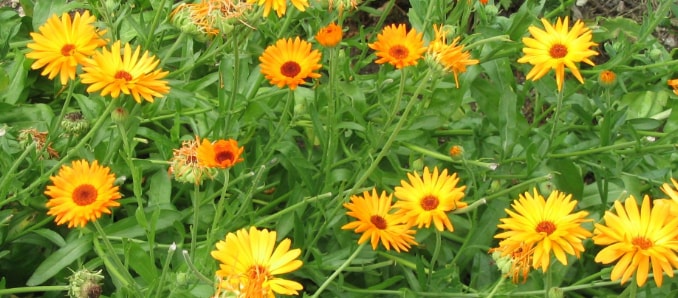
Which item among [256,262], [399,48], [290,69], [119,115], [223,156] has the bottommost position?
[256,262]

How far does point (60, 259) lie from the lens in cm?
236

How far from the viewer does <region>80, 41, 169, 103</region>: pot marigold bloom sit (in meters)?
2.03

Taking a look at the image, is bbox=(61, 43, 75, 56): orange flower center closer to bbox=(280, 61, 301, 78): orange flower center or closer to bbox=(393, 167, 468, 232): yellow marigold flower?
bbox=(280, 61, 301, 78): orange flower center

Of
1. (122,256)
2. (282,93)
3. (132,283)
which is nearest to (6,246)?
(122,256)

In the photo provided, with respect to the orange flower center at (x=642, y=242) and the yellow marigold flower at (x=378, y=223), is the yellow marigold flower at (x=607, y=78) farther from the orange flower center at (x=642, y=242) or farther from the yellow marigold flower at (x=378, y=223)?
the orange flower center at (x=642, y=242)

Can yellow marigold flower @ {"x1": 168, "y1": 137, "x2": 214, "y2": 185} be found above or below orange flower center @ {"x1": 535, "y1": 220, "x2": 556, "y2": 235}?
above

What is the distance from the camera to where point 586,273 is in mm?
2596

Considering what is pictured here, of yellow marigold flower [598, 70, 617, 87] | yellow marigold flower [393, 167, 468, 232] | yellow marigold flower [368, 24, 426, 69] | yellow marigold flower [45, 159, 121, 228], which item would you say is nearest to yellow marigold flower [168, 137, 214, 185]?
yellow marigold flower [45, 159, 121, 228]

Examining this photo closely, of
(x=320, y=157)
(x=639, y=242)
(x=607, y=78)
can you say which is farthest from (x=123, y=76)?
(x=607, y=78)

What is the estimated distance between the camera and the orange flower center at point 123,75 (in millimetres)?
2059

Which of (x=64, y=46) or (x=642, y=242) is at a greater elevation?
(x=64, y=46)

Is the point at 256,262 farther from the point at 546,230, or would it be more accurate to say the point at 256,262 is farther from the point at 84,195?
the point at 546,230

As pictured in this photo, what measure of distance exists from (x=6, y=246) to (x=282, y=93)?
893mm

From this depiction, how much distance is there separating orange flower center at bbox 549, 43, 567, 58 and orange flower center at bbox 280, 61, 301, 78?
0.62 meters
